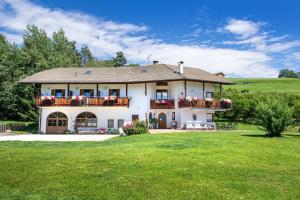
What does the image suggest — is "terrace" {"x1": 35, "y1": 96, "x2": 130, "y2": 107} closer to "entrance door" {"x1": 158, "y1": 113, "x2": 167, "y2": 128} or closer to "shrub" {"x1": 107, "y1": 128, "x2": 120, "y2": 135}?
"shrub" {"x1": 107, "y1": 128, "x2": 120, "y2": 135}

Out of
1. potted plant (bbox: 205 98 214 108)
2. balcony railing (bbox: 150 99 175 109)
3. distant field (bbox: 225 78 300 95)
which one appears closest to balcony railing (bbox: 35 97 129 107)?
balcony railing (bbox: 150 99 175 109)

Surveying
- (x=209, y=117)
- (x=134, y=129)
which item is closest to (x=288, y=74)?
(x=209, y=117)

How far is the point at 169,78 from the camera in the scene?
118 feet

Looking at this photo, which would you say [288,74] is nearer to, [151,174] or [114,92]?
[114,92]

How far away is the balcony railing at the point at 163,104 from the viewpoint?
120 feet

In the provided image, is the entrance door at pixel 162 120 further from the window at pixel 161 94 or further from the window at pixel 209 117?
the window at pixel 209 117

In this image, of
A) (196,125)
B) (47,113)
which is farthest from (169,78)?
(47,113)

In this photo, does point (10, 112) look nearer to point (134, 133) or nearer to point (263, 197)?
point (134, 133)

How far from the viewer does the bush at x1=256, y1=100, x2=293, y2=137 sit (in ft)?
78.2

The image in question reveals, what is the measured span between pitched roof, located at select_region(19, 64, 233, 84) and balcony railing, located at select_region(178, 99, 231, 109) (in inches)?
94.3

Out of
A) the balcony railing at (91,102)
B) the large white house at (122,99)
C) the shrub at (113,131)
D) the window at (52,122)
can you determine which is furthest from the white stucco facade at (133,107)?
the shrub at (113,131)

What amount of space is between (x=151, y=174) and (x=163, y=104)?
25.9 meters

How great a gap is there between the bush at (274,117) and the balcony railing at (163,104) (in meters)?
13.0

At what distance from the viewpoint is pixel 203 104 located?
118 feet
